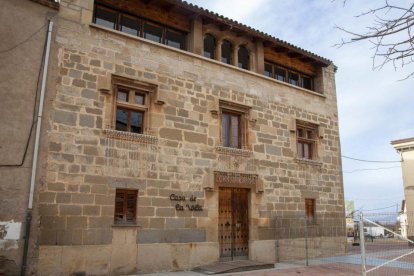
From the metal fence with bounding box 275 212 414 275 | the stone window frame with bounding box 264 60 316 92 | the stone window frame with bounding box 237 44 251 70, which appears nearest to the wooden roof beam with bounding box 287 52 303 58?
the stone window frame with bounding box 264 60 316 92

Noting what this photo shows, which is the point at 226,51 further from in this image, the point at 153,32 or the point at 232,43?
the point at 153,32

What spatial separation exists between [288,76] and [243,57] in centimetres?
262

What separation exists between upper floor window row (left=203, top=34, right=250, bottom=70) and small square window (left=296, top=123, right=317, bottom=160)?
3381mm

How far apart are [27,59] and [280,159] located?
9.01 meters

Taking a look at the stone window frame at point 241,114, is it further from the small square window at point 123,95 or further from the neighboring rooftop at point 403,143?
the neighboring rooftop at point 403,143

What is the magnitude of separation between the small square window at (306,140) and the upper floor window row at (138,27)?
5.92m

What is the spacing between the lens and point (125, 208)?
10477 millimetres

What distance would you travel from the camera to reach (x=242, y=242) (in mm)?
12711

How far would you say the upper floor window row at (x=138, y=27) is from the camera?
1159cm

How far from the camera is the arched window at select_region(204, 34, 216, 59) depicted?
13.6 meters

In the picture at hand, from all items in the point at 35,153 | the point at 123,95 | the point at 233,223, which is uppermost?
the point at 123,95

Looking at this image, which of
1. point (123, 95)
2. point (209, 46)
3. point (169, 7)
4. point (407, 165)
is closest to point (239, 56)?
point (209, 46)

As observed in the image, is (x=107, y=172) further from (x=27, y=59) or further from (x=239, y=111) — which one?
(x=239, y=111)

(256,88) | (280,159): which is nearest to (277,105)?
(256,88)
